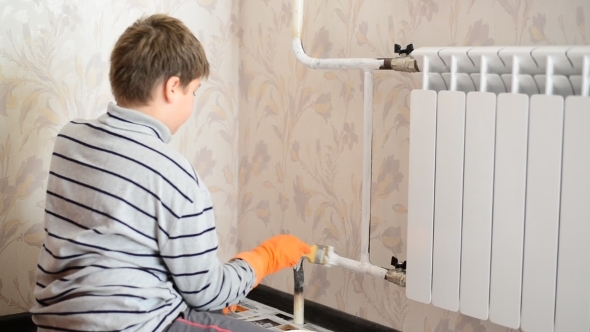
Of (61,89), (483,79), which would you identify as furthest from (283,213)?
(483,79)

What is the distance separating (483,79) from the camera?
4.47 feet

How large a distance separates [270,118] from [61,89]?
59cm

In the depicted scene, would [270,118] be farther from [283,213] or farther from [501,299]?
[501,299]

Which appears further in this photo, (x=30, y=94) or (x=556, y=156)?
(x=30, y=94)

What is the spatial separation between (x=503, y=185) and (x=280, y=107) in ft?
2.72

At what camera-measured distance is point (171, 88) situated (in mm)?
1274

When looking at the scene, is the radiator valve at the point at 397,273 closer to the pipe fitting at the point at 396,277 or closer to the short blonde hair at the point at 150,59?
the pipe fitting at the point at 396,277

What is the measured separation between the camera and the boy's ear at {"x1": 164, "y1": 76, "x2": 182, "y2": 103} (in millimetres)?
1269

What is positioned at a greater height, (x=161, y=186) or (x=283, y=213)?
(x=161, y=186)

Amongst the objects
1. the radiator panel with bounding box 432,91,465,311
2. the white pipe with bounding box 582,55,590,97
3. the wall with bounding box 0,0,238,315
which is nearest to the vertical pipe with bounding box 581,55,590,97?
the white pipe with bounding box 582,55,590,97

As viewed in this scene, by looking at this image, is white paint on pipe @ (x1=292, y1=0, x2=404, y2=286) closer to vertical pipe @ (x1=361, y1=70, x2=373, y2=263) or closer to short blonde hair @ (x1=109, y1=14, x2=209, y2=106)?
vertical pipe @ (x1=361, y1=70, x2=373, y2=263)

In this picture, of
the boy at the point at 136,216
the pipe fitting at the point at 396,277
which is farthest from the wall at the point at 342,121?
the boy at the point at 136,216

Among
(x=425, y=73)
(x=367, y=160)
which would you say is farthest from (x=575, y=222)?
(x=367, y=160)

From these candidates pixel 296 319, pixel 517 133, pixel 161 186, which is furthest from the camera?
pixel 296 319
